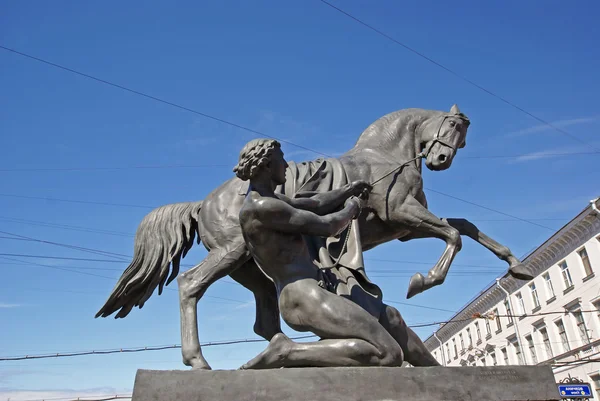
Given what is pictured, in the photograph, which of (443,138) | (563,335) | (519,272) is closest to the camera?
(519,272)

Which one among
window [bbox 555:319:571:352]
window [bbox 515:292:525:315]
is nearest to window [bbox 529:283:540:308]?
window [bbox 515:292:525:315]

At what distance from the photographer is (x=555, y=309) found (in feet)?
102

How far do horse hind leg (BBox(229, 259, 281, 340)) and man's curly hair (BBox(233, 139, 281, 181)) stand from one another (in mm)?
1573

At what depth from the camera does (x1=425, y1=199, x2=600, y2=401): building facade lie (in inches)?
1089

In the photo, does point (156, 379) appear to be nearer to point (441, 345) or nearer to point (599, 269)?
point (599, 269)

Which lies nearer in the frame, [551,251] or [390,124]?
[390,124]

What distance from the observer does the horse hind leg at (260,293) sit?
512 centimetres

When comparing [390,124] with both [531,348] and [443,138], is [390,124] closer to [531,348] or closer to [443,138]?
[443,138]

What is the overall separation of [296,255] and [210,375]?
1.01m

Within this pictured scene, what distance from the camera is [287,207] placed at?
3.57 m

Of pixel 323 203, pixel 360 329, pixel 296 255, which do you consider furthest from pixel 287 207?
pixel 360 329

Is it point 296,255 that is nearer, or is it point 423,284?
point 296,255

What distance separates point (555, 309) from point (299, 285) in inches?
1262

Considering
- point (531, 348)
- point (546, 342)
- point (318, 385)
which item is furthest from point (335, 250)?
point (531, 348)
